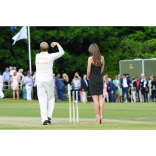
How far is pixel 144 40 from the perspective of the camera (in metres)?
51.7

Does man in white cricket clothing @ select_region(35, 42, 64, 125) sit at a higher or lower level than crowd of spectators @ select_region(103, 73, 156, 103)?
higher

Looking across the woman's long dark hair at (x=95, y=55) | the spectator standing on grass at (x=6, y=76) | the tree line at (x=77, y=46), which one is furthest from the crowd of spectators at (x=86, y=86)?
the woman's long dark hair at (x=95, y=55)

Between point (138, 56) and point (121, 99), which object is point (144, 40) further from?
point (121, 99)

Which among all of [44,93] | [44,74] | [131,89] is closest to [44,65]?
[44,74]

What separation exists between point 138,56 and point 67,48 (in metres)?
7.73

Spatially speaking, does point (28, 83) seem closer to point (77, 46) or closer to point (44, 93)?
point (77, 46)

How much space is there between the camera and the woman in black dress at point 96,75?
39.1ft

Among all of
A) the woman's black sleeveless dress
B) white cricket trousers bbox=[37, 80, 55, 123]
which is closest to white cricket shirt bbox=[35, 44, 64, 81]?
white cricket trousers bbox=[37, 80, 55, 123]

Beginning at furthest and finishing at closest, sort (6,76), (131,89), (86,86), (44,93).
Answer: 1. (131,89)
2. (6,76)
3. (86,86)
4. (44,93)

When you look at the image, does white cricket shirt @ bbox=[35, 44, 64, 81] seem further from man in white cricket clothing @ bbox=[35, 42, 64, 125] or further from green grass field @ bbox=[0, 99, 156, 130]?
green grass field @ bbox=[0, 99, 156, 130]

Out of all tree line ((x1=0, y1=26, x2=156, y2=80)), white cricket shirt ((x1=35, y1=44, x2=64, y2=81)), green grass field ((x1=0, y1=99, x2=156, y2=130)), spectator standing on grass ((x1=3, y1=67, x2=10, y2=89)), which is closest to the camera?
green grass field ((x1=0, y1=99, x2=156, y2=130))

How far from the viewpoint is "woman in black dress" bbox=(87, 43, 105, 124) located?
11.9m

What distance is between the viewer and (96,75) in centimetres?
1213

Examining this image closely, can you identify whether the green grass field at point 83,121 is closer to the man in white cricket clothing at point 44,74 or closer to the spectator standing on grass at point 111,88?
the man in white cricket clothing at point 44,74
